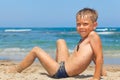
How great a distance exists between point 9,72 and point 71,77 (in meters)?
1.23

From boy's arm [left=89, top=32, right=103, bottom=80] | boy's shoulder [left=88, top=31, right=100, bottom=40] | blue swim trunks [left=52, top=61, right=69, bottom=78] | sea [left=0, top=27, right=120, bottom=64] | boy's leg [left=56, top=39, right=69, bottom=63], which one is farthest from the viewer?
sea [left=0, top=27, right=120, bottom=64]

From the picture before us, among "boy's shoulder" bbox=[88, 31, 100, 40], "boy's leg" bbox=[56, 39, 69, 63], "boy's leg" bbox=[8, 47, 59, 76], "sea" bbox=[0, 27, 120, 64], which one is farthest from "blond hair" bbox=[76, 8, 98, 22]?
"sea" bbox=[0, 27, 120, 64]

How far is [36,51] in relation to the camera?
5578mm

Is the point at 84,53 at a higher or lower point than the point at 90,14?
lower

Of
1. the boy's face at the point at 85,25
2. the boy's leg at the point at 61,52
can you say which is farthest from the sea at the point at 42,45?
the boy's face at the point at 85,25

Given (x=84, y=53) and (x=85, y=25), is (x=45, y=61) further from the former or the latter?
(x=85, y=25)

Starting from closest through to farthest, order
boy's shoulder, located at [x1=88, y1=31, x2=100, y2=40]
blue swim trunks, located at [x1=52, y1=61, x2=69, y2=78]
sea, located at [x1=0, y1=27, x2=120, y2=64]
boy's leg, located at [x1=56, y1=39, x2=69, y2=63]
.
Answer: boy's shoulder, located at [x1=88, y1=31, x2=100, y2=40] < blue swim trunks, located at [x1=52, y1=61, x2=69, y2=78] < boy's leg, located at [x1=56, y1=39, x2=69, y2=63] < sea, located at [x1=0, y1=27, x2=120, y2=64]

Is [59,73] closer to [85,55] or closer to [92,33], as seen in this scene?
[85,55]

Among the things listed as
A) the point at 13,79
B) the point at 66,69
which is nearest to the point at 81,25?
the point at 66,69

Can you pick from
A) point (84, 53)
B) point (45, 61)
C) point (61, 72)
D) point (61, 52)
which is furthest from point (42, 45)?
point (84, 53)

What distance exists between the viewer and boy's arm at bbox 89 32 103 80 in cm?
488

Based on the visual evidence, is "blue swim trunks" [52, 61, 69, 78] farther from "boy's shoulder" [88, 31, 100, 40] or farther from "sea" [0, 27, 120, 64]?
"sea" [0, 27, 120, 64]

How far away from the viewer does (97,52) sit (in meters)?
4.93

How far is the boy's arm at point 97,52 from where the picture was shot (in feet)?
16.0
